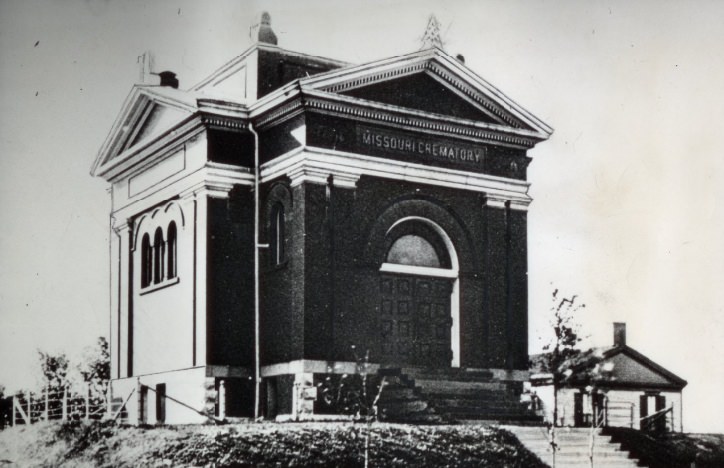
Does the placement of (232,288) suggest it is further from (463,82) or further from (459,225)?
(463,82)

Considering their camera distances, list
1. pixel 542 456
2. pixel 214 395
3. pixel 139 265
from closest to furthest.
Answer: pixel 542 456 < pixel 214 395 < pixel 139 265

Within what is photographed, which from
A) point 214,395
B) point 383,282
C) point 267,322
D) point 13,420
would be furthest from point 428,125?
point 13,420

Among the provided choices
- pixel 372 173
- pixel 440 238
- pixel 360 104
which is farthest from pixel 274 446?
pixel 440 238

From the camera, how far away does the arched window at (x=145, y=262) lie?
30.3m

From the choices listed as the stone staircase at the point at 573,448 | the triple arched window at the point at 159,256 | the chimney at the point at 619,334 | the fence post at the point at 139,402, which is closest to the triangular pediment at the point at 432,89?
the triple arched window at the point at 159,256

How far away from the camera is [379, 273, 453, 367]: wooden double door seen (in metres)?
27.4

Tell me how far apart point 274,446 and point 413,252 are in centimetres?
828

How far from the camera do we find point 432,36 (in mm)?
26484

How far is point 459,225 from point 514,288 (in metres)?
2.16

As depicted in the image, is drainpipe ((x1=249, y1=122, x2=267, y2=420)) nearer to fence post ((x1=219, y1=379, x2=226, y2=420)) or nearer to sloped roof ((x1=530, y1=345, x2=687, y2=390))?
fence post ((x1=219, y1=379, x2=226, y2=420))

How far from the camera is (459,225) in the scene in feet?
93.0

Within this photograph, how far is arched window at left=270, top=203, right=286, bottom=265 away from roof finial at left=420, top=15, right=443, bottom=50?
499 cm

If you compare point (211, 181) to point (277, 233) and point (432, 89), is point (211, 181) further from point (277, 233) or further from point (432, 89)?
point (432, 89)

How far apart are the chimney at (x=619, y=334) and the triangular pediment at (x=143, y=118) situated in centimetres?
2216
